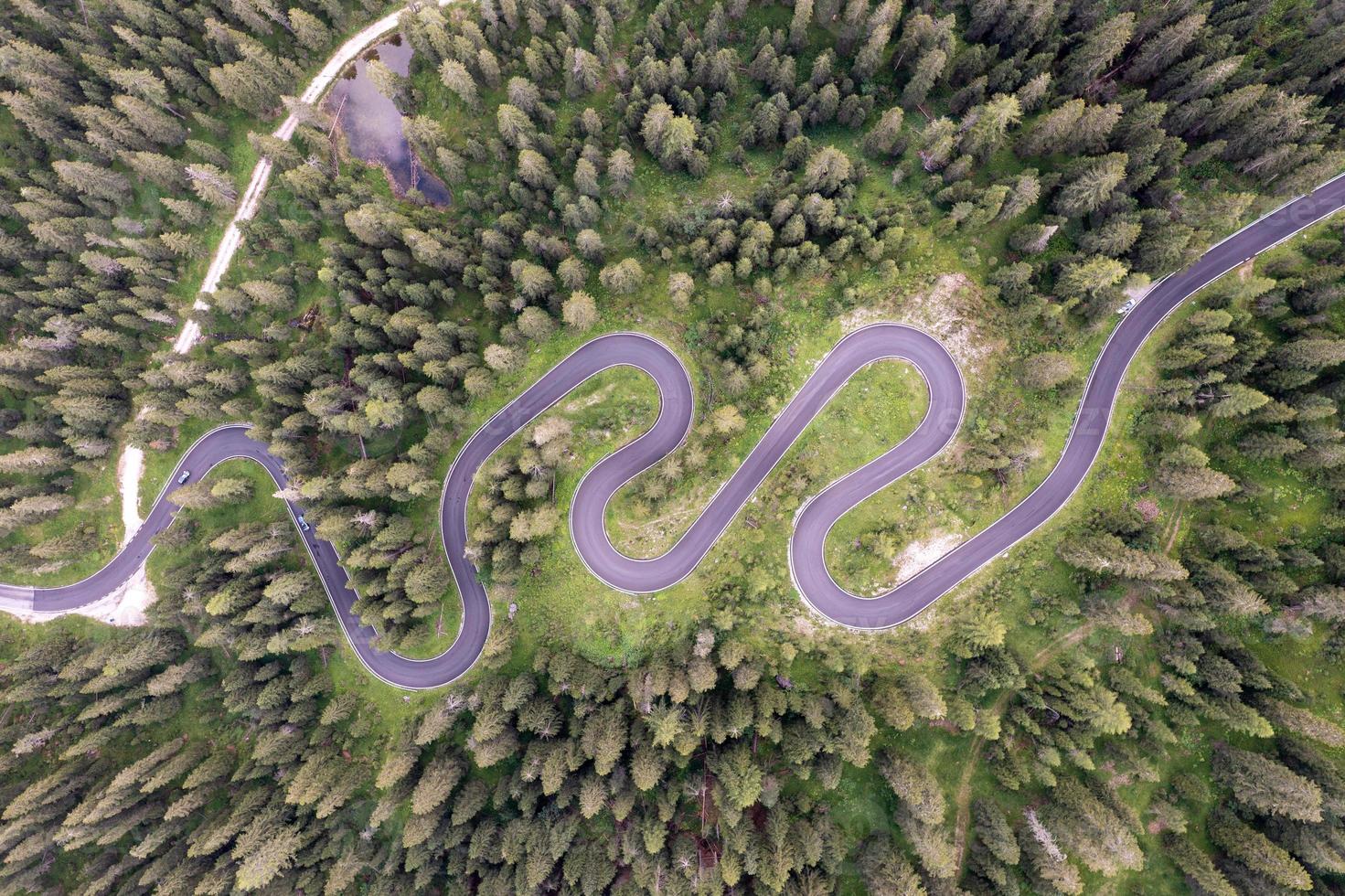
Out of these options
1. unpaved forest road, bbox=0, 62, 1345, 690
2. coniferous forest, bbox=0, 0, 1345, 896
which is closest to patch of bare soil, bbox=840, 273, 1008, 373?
coniferous forest, bbox=0, 0, 1345, 896

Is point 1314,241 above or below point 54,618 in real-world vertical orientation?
below

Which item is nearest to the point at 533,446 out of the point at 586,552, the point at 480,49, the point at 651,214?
the point at 586,552

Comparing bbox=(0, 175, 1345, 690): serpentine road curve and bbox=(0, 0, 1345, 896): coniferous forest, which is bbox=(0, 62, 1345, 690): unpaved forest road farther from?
bbox=(0, 0, 1345, 896): coniferous forest

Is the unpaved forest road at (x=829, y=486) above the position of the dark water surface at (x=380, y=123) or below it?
below

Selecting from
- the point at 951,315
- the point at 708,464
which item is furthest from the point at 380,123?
the point at 951,315

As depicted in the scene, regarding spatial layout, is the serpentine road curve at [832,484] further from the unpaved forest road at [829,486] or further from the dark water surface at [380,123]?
the dark water surface at [380,123]

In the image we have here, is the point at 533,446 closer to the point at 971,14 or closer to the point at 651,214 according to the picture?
the point at 651,214

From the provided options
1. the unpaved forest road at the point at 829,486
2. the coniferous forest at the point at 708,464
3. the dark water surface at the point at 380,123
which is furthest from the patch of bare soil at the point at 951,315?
the dark water surface at the point at 380,123
